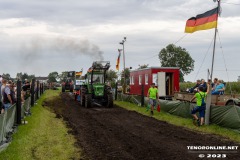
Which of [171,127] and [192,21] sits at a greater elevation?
[192,21]

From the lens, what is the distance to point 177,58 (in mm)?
96000

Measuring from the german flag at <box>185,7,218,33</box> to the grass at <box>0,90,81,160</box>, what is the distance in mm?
7757

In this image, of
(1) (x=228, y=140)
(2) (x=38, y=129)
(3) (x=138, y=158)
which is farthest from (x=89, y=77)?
(3) (x=138, y=158)

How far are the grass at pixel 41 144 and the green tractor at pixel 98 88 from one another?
10167 mm

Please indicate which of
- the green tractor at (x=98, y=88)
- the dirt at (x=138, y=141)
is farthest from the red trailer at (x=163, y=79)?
the dirt at (x=138, y=141)

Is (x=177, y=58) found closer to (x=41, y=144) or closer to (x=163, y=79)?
(x=163, y=79)

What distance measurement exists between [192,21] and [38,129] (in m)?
8.97

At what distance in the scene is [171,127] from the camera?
47.6 feet

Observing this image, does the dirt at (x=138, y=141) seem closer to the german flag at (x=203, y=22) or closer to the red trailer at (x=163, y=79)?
the german flag at (x=203, y=22)

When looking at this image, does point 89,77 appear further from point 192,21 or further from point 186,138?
point 186,138

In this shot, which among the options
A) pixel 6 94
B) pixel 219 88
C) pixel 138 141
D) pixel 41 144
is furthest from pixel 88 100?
pixel 138 141

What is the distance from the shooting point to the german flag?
1577 cm

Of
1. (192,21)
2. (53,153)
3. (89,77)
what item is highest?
(192,21)

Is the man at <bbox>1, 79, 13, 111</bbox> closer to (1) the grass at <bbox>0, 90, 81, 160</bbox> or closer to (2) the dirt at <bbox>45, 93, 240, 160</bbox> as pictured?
(1) the grass at <bbox>0, 90, 81, 160</bbox>
